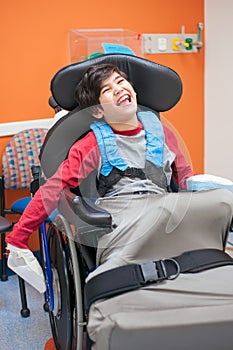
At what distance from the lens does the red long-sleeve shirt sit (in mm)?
1737

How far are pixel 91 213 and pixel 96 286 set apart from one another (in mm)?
215

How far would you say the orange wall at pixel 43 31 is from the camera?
9.46 ft

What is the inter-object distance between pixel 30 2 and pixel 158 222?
187 centimetres

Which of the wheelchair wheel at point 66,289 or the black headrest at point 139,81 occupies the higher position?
the black headrest at point 139,81

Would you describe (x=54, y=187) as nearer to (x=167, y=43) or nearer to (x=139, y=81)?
(x=139, y=81)

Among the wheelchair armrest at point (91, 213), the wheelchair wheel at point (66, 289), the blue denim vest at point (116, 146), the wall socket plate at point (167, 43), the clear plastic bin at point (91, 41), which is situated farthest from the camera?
the wall socket plate at point (167, 43)

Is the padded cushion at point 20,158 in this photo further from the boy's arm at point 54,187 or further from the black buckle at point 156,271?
the black buckle at point 156,271

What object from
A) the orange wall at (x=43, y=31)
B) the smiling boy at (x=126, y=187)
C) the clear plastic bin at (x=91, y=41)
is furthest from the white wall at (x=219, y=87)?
the smiling boy at (x=126, y=187)

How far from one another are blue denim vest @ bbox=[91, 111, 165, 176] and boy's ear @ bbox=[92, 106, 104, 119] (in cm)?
3

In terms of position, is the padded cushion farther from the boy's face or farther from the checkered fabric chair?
the boy's face

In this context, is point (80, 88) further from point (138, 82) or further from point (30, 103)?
point (30, 103)

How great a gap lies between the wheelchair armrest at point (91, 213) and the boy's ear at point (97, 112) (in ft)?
1.42

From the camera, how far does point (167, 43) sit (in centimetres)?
334

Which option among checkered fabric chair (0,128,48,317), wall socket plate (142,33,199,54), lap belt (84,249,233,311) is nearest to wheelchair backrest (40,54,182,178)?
Result: lap belt (84,249,233,311)
